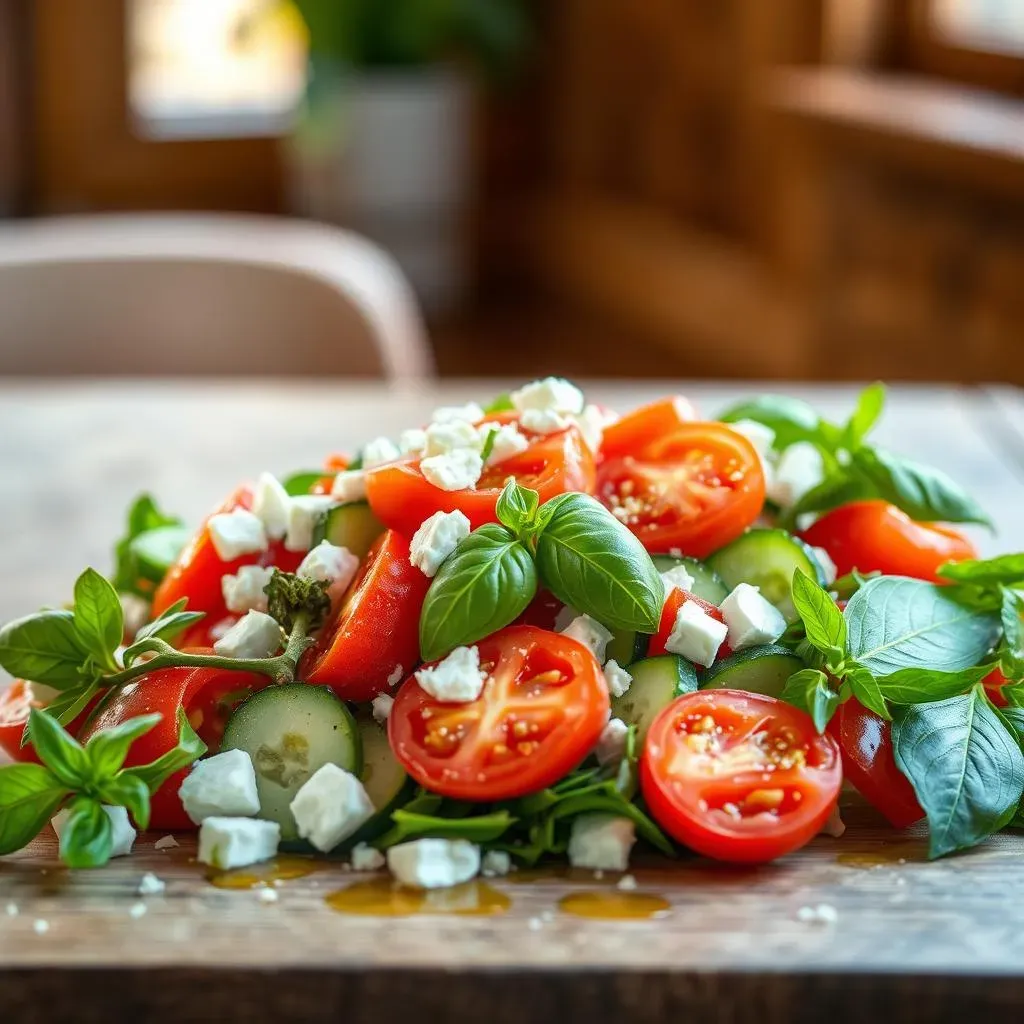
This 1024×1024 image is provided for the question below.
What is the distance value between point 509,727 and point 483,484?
7.8 inches

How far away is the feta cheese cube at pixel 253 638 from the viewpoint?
3.15 feet

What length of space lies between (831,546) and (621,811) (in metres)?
0.35

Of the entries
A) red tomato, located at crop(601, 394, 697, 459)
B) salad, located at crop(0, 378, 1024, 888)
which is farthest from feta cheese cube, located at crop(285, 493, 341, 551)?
red tomato, located at crop(601, 394, 697, 459)

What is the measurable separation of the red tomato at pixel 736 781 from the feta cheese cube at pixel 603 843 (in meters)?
0.02

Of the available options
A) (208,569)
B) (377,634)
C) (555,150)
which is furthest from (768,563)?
(555,150)

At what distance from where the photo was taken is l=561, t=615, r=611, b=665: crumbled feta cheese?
92 centimetres

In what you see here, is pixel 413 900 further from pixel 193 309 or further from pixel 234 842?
pixel 193 309

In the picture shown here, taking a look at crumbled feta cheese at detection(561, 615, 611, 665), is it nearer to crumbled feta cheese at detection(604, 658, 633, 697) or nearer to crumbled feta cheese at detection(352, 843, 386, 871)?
crumbled feta cheese at detection(604, 658, 633, 697)

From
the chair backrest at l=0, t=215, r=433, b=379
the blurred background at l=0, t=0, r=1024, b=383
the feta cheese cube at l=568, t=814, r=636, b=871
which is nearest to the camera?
the feta cheese cube at l=568, t=814, r=636, b=871

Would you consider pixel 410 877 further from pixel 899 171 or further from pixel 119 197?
pixel 119 197

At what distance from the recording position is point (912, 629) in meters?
0.99

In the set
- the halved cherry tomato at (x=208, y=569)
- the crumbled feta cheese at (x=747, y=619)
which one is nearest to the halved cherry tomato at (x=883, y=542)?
the crumbled feta cheese at (x=747, y=619)

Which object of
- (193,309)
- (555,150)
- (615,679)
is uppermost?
(615,679)

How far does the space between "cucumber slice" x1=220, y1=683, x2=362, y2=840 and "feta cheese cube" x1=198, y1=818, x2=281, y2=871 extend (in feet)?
0.06
